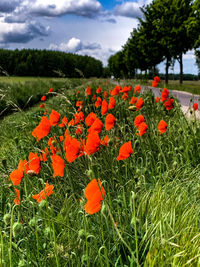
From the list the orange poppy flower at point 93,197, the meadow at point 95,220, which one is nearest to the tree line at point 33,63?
the meadow at point 95,220

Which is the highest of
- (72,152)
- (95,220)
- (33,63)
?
(33,63)

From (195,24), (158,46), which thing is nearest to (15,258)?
(195,24)

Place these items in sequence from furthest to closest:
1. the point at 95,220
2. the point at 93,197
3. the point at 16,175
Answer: the point at 95,220
the point at 16,175
the point at 93,197

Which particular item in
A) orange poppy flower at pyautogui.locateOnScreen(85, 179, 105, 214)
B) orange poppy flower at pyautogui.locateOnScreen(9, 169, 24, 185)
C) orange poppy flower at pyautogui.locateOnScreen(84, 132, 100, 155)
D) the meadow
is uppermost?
orange poppy flower at pyautogui.locateOnScreen(84, 132, 100, 155)

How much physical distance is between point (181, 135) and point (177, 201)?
1.48 meters

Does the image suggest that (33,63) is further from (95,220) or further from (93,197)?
(93,197)

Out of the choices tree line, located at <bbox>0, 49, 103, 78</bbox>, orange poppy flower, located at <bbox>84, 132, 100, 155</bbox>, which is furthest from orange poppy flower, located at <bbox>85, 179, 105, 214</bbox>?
tree line, located at <bbox>0, 49, 103, 78</bbox>

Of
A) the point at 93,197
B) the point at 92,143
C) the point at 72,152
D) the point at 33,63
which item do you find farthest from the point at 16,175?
the point at 33,63

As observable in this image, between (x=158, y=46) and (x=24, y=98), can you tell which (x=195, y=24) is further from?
(x=24, y=98)

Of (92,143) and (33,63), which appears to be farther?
(33,63)

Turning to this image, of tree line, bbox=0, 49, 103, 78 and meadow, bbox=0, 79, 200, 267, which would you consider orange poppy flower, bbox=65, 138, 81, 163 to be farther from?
tree line, bbox=0, 49, 103, 78

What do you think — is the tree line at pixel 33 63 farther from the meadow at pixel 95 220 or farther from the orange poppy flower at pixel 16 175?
the orange poppy flower at pixel 16 175

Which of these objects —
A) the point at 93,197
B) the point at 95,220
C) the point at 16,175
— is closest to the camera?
the point at 93,197

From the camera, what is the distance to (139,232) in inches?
68.6
